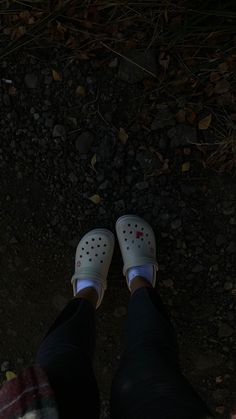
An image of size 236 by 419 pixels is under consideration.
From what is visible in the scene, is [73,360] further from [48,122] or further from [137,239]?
[48,122]

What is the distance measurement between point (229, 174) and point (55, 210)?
0.69 metres

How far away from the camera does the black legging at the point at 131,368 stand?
1.38m

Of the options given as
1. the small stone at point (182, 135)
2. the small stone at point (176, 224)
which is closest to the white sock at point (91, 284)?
the small stone at point (176, 224)

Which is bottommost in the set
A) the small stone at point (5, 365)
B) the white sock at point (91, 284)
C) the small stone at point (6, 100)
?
the small stone at point (5, 365)

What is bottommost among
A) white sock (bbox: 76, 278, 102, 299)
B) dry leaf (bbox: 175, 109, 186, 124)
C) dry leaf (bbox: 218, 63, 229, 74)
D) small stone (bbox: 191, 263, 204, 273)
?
white sock (bbox: 76, 278, 102, 299)

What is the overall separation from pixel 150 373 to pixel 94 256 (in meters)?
0.62

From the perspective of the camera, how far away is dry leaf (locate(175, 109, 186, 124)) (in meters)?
1.93

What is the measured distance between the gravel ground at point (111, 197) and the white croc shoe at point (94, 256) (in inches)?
1.9

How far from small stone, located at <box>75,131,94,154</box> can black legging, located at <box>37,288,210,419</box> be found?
1.90 ft

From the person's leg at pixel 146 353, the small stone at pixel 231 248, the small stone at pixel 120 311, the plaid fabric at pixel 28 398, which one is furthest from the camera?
the small stone at pixel 120 311

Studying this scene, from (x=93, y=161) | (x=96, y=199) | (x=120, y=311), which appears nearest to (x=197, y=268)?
(x=120, y=311)

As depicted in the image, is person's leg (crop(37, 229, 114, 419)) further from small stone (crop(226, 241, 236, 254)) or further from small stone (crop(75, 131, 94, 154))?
small stone (crop(226, 241, 236, 254))

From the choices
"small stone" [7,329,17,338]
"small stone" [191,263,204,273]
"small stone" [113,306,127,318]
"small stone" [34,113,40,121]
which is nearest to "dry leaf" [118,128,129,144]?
"small stone" [34,113,40,121]

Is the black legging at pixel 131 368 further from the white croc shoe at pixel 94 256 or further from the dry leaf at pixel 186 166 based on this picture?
the dry leaf at pixel 186 166
